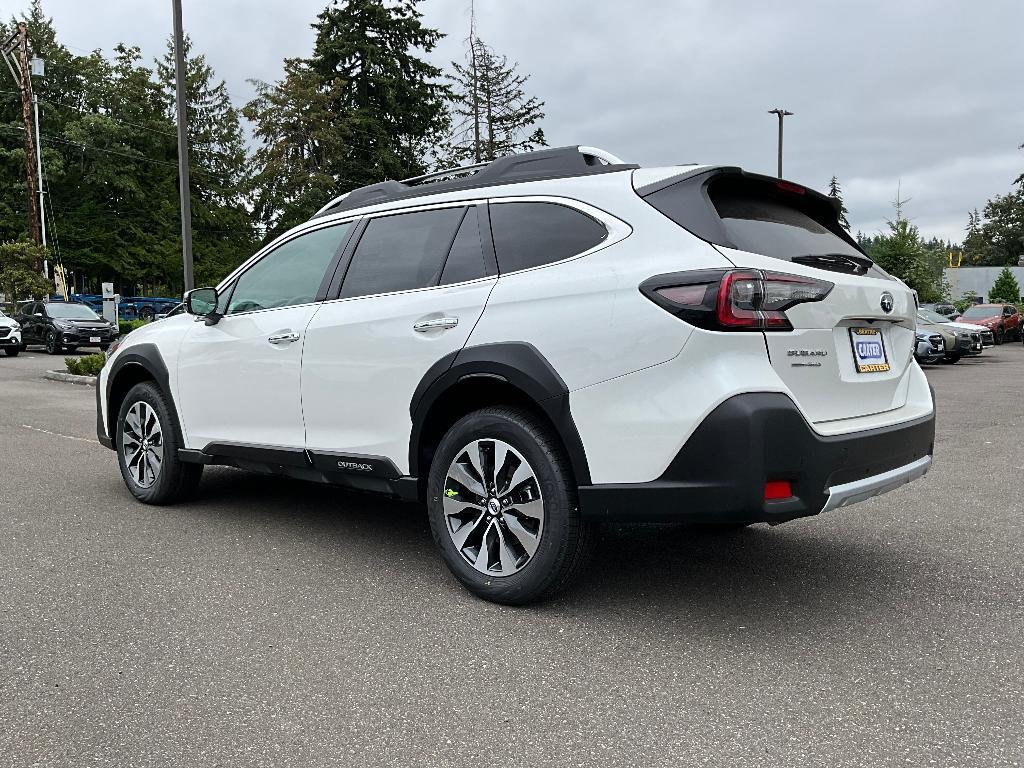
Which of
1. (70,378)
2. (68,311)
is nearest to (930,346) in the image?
(70,378)

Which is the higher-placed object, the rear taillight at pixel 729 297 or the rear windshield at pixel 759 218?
the rear windshield at pixel 759 218

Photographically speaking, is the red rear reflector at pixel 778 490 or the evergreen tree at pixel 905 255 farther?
the evergreen tree at pixel 905 255

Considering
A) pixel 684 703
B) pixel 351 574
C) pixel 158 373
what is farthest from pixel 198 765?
pixel 158 373

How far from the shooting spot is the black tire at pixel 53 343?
2473cm

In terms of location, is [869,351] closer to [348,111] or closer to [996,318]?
[996,318]

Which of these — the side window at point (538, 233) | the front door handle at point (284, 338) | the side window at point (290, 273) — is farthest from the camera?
the side window at point (290, 273)

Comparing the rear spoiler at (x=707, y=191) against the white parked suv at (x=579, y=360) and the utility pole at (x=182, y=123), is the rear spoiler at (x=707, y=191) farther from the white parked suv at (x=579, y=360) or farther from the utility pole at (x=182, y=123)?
the utility pole at (x=182, y=123)

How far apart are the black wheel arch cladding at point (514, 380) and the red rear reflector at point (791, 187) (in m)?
1.35

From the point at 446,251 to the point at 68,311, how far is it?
25.0 m

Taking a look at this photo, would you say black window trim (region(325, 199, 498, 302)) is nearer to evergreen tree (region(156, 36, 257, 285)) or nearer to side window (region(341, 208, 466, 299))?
side window (region(341, 208, 466, 299))

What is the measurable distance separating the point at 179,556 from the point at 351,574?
101 cm

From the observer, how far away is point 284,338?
186 inches

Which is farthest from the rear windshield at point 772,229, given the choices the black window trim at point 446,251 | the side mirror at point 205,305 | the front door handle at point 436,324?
the side mirror at point 205,305

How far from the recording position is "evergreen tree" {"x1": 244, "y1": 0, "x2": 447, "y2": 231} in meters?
38.3
